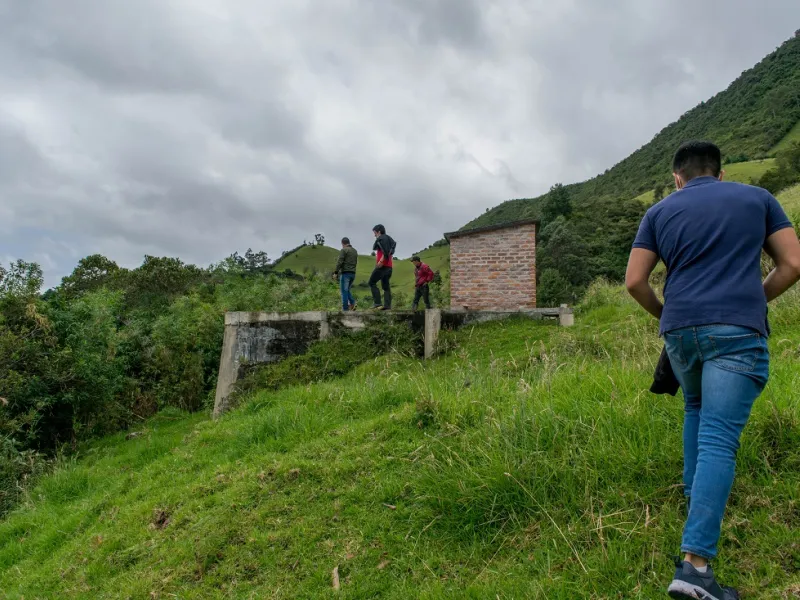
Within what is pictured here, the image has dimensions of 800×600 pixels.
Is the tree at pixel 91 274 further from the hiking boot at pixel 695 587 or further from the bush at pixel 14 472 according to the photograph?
the hiking boot at pixel 695 587

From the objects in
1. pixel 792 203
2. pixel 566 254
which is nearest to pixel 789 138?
pixel 566 254

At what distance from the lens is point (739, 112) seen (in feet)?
267

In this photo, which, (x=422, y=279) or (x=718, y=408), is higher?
(x=422, y=279)

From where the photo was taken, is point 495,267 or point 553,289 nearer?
point 495,267

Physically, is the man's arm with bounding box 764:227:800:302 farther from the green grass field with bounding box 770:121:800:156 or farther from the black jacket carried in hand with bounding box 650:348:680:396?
the green grass field with bounding box 770:121:800:156

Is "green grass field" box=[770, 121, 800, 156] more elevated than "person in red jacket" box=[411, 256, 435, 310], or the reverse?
"green grass field" box=[770, 121, 800, 156]

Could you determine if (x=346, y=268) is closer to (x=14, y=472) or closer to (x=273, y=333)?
(x=273, y=333)

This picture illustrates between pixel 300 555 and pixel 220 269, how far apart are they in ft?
57.5

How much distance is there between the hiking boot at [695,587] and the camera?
1888mm

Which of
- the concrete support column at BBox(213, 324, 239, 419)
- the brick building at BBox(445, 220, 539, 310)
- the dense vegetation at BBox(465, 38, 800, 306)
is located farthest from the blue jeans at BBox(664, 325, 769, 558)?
the dense vegetation at BBox(465, 38, 800, 306)

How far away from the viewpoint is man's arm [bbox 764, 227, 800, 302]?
2.17 metres

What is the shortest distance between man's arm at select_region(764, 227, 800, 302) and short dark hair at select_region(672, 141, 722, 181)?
43 cm

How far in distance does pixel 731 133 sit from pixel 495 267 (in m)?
81.6

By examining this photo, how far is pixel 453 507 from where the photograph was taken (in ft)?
10.5
